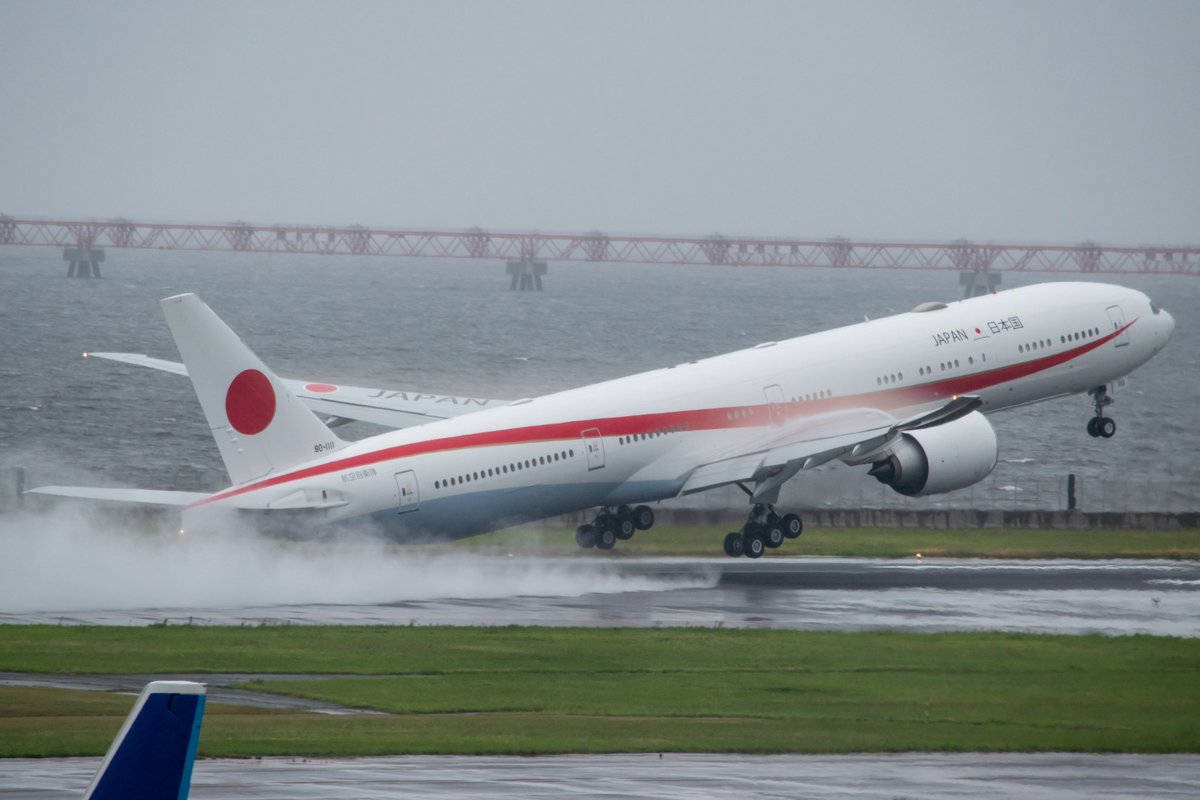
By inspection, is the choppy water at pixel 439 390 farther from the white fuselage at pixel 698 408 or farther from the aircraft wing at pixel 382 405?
the aircraft wing at pixel 382 405

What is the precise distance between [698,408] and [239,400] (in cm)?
1343

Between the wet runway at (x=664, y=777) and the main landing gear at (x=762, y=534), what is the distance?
948 inches

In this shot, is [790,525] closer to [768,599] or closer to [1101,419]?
[768,599]

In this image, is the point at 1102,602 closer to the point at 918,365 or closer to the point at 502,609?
the point at 918,365

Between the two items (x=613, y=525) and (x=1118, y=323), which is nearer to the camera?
(x=613, y=525)

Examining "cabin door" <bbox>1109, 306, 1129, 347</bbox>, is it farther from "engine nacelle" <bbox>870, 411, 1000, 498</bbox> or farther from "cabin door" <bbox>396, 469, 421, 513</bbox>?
"cabin door" <bbox>396, 469, 421, 513</bbox>

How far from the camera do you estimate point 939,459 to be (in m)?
50.1

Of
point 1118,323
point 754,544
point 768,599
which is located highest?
point 1118,323

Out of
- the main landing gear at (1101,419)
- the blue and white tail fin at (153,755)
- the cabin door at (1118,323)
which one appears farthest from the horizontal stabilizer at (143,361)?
the blue and white tail fin at (153,755)

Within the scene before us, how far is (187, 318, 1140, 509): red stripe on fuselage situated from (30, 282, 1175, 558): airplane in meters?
0.05

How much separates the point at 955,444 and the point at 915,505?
106ft

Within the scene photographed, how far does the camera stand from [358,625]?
39.8 m

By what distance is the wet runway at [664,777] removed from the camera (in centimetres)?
2252

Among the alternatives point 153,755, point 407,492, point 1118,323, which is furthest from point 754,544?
point 153,755
